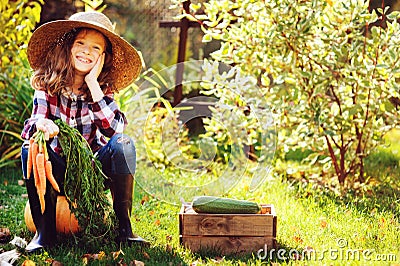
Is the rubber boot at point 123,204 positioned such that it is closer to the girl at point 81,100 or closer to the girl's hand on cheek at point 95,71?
the girl at point 81,100

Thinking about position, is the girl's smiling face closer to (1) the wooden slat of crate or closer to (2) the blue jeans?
(2) the blue jeans

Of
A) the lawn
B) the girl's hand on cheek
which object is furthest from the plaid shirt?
the lawn

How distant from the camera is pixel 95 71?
10.4ft

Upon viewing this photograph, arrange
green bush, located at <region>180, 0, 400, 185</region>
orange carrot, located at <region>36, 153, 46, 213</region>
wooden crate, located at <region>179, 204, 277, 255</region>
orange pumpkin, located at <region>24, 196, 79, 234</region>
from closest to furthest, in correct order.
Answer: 1. orange carrot, located at <region>36, 153, 46, 213</region>
2. wooden crate, located at <region>179, 204, 277, 255</region>
3. orange pumpkin, located at <region>24, 196, 79, 234</region>
4. green bush, located at <region>180, 0, 400, 185</region>

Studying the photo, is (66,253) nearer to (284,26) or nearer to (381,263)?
(381,263)

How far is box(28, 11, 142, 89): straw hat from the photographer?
10.3 feet

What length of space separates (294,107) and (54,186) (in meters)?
1.80

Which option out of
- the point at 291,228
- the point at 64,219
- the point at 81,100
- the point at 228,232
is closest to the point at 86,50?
the point at 81,100

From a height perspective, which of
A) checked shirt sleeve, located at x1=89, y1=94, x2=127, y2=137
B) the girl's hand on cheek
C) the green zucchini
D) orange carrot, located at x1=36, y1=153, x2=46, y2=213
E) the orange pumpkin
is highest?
the girl's hand on cheek

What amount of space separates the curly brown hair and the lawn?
0.66 m

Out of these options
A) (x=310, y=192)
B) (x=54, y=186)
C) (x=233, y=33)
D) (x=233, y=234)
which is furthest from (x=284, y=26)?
(x=54, y=186)

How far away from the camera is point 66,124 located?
3018 mm

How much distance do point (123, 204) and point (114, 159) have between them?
0.76 ft

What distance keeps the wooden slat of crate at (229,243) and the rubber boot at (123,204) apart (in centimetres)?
25
